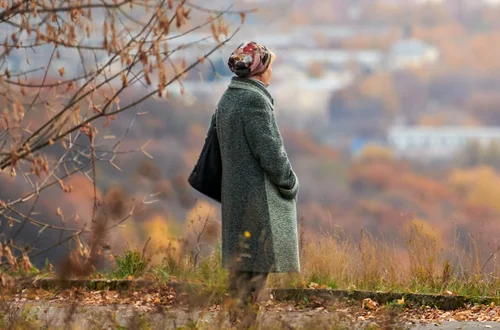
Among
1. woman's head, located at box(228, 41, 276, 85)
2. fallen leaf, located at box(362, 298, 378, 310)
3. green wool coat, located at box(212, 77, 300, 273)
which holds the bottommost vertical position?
fallen leaf, located at box(362, 298, 378, 310)

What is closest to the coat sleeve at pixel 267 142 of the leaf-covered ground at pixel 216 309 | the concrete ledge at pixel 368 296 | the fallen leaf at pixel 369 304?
the leaf-covered ground at pixel 216 309

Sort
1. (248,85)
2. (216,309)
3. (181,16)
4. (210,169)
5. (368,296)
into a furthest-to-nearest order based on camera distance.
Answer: (368,296), (216,309), (210,169), (248,85), (181,16)

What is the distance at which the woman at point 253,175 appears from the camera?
6.02 metres

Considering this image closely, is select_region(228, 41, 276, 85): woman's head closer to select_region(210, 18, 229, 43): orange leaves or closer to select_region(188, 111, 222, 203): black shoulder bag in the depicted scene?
select_region(188, 111, 222, 203): black shoulder bag

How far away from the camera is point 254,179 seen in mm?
6066

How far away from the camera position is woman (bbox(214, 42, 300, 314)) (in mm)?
6016

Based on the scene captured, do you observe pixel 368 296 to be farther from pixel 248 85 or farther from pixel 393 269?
pixel 248 85

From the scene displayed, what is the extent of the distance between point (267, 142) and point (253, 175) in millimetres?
223

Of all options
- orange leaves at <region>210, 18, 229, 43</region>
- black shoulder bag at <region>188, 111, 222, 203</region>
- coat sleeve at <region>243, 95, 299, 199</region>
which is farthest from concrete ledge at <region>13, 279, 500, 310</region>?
orange leaves at <region>210, 18, 229, 43</region>

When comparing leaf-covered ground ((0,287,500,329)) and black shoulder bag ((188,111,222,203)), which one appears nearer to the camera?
black shoulder bag ((188,111,222,203))

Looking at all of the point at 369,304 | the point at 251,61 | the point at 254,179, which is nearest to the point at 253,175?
the point at 254,179

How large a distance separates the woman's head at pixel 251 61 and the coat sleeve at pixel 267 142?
0.61ft

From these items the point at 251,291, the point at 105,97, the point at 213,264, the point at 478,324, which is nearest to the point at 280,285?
the point at 213,264

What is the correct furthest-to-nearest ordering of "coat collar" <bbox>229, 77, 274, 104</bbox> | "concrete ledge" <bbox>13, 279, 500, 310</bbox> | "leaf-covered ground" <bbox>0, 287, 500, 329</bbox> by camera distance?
"concrete ledge" <bbox>13, 279, 500, 310</bbox> < "leaf-covered ground" <bbox>0, 287, 500, 329</bbox> < "coat collar" <bbox>229, 77, 274, 104</bbox>
